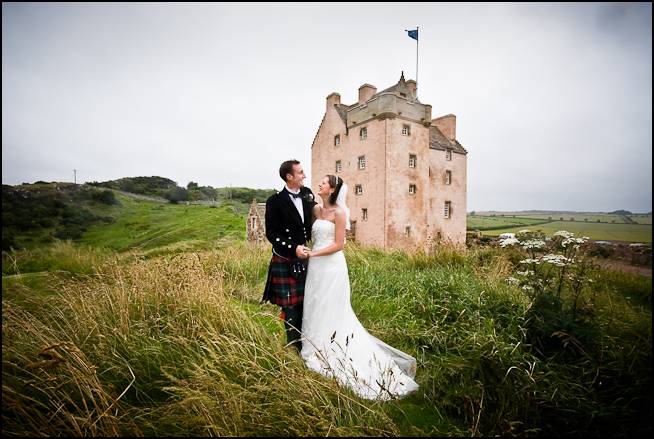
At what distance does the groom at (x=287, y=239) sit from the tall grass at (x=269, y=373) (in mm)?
529

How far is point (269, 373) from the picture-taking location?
8.89 ft

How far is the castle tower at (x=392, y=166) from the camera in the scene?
19.2 meters

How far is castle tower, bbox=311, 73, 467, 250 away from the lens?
19.2m

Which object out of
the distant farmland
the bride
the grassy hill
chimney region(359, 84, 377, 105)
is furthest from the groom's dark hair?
chimney region(359, 84, 377, 105)

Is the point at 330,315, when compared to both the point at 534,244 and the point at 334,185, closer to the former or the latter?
the point at 334,185

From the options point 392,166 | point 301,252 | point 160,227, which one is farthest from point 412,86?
point 301,252

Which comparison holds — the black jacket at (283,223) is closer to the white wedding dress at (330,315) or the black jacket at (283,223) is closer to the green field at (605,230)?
the white wedding dress at (330,315)

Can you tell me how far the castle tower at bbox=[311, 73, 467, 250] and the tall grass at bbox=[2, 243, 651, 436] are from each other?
13.7 metres

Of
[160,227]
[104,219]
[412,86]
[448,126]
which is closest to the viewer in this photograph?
[104,219]

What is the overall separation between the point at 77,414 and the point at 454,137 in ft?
96.6

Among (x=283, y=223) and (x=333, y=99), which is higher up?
(x=333, y=99)

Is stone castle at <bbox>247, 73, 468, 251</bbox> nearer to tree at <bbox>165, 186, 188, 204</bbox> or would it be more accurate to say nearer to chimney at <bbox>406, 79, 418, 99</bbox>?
chimney at <bbox>406, 79, 418, 99</bbox>

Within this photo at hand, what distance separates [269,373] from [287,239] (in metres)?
1.58

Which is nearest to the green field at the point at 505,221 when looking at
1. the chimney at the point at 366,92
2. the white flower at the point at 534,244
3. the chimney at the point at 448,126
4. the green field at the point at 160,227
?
the white flower at the point at 534,244
